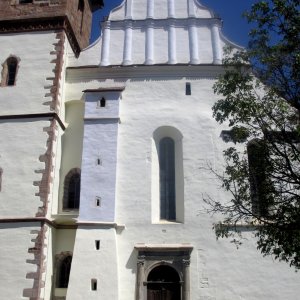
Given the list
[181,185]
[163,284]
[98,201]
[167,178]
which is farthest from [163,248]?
[167,178]

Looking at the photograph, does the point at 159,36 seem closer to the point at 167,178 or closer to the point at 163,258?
the point at 167,178

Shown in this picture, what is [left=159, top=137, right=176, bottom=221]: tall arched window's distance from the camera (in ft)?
A: 50.5

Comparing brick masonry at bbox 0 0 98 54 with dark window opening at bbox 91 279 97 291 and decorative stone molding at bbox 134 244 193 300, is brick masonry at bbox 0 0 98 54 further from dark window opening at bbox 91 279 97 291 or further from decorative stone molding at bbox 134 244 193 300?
dark window opening at bbox 91 279 97 291

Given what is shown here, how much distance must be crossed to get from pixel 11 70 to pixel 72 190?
5.49 m

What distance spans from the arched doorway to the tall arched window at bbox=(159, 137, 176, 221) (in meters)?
1.96

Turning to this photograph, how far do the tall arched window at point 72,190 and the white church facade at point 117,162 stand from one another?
38 mm

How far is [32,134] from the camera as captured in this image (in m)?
15.0

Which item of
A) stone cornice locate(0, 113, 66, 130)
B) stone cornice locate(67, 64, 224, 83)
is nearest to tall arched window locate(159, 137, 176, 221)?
stone cornice locate(67, 64, 224, 83)

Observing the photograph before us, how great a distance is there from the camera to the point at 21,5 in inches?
700

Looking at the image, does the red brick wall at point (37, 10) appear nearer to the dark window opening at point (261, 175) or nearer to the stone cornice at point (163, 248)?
the stone cornice at point (163, 248)

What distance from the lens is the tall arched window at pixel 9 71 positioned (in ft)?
53.7

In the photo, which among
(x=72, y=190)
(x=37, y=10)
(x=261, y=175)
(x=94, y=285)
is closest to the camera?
(x=261, y=175)

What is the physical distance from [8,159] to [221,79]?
28.8ft

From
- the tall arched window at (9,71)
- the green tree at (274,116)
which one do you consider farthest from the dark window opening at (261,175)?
the tall arched window at (9,71)
